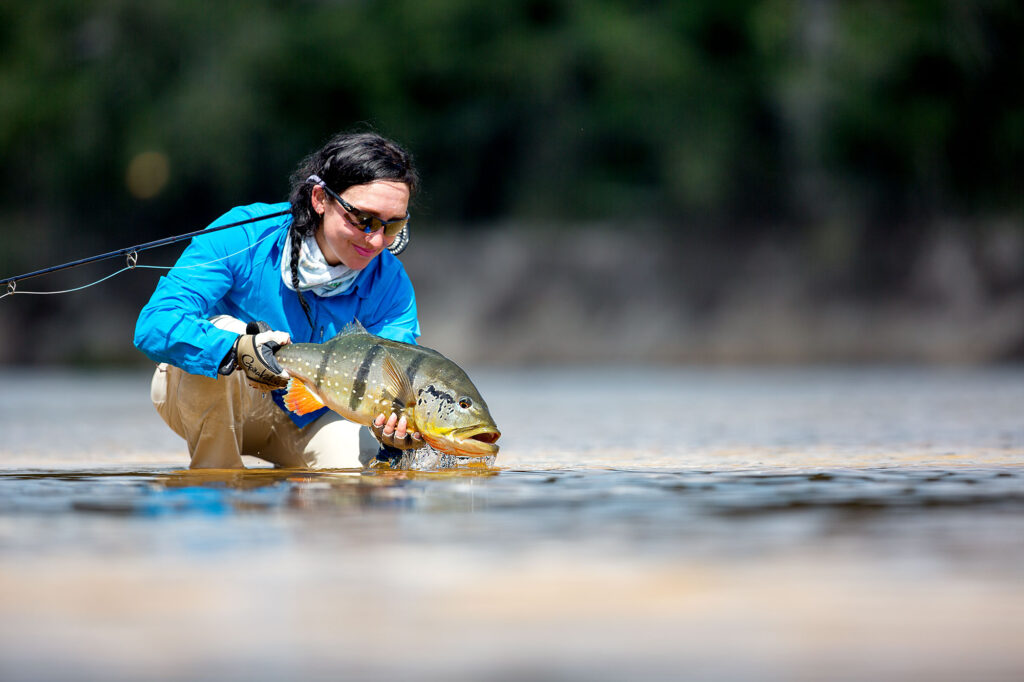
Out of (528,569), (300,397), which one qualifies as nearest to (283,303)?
(300,397)

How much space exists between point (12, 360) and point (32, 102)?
357 centimetres

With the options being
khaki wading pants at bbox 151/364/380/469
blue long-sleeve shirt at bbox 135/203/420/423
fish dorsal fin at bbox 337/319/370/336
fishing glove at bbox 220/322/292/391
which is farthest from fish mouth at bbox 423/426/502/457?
khaki wading pants at bbox 151/364/380/469

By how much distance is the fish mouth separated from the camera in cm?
399

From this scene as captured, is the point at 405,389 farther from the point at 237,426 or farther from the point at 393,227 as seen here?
the point at 237,426

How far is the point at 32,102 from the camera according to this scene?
18.3 m

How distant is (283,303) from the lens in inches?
179

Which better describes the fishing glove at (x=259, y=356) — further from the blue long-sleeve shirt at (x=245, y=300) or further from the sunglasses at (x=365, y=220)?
the sunglasses at (x=365, y=220)

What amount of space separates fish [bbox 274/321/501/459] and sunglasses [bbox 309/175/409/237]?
1.32 feet

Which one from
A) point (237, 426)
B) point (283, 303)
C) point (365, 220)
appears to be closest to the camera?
point (365, 220)

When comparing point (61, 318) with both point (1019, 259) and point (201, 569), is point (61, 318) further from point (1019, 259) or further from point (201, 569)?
point (201, 569)

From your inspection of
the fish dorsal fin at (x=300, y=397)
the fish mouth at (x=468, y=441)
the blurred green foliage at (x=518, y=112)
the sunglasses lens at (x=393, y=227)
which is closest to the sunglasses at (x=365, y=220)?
the sunglasses lens at (x=393, y=227)

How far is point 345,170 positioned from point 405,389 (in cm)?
78

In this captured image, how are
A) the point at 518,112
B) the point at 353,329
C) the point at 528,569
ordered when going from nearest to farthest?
the point at 528,569
the point at 353,329
the point at 518,112

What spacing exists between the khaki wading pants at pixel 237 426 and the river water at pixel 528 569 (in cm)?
16
